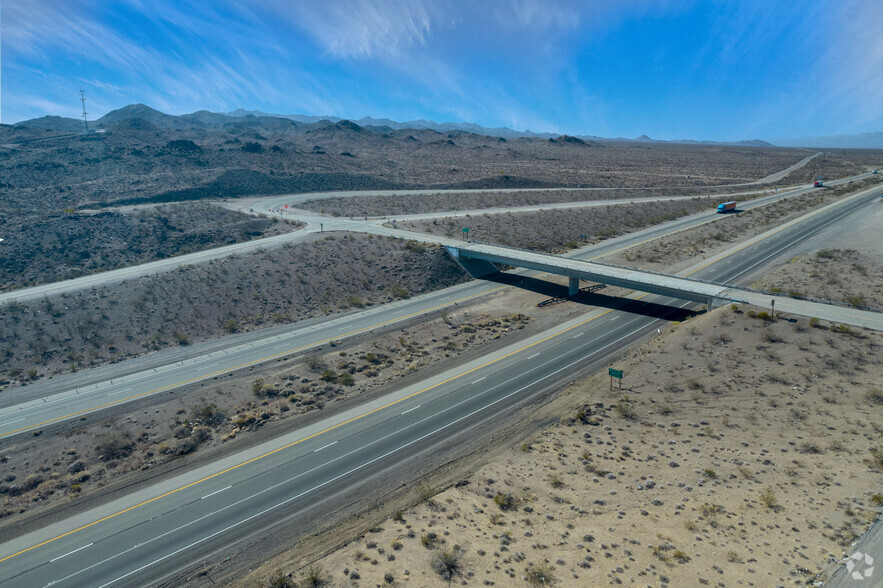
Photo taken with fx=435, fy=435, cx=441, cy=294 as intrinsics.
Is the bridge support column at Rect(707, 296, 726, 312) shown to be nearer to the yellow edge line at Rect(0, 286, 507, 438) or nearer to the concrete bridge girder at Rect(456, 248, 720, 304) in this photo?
the concrete bridge girder at Rect(456, 248, 720, 304)

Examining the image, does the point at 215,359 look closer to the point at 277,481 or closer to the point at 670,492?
the point at 277,481

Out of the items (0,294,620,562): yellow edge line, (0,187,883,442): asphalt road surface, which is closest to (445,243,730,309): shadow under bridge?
(0,187,883,442): asphalt road surface

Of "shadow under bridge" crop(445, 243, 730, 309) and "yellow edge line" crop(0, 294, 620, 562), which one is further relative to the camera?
"shadow under bridge" crop(445, 243, 730, 309)

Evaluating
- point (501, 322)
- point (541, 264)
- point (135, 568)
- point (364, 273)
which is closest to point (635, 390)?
point (501, 322)

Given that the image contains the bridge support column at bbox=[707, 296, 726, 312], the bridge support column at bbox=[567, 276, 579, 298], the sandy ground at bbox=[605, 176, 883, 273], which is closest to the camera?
the bridge support column at bbox=[707, 296, 726, 312]

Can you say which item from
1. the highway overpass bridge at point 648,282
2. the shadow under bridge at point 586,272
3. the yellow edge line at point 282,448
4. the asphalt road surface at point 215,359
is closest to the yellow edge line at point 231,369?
the asphalt road surface at point 215,359

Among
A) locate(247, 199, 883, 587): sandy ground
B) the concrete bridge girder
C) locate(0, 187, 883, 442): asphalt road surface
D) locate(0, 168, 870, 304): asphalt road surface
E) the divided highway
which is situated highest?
locate(0, 168, 870, 304): asphalt road surface

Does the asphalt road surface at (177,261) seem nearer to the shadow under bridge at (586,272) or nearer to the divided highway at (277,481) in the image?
the shadow under bridge at (586,272)

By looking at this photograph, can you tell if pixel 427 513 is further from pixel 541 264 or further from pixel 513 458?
pixel 541 264
